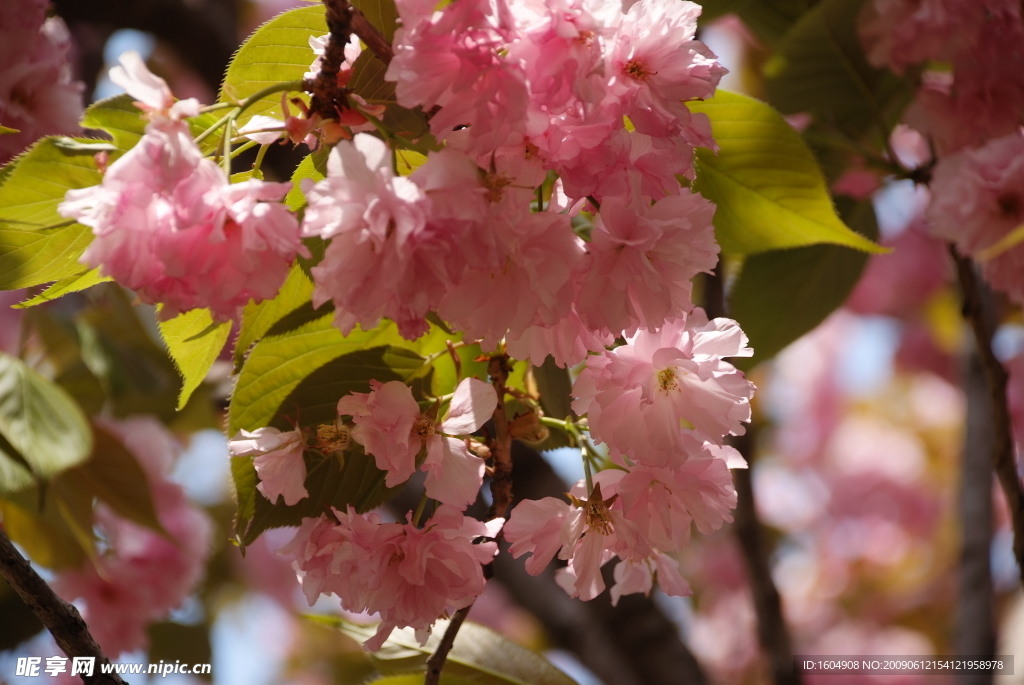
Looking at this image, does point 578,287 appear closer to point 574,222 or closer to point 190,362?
point 574,222

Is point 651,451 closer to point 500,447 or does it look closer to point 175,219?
point 500,447

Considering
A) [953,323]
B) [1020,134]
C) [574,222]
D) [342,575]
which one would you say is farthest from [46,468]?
[953,323]

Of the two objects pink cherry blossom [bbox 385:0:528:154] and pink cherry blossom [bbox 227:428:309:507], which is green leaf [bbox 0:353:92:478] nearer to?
pink cherry blossom [bbox 227:428:309:507]

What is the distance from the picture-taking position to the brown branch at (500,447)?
0.54 meters

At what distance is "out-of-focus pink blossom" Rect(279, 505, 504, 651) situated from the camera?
0.50 metres

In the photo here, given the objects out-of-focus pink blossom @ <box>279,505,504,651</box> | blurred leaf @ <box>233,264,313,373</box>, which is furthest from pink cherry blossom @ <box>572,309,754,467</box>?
blurred leaf @ <box>233,264,313,373</box>

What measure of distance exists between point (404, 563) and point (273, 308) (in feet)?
0.64

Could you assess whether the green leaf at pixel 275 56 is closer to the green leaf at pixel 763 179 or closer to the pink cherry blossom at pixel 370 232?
the pink cherry blossom at pixel 370 232

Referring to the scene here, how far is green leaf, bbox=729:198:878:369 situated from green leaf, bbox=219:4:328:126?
649 millimetres

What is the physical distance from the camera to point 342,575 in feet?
1.68

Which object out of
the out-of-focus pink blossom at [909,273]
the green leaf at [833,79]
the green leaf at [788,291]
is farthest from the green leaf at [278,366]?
the out-of-focus pink blossom at [909,273]

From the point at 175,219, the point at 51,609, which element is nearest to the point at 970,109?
the point at 175,219

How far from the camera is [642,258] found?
44cm

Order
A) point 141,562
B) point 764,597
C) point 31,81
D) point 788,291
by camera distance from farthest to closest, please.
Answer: point 141,562, point 764,597, point 788,291, point 31,81
